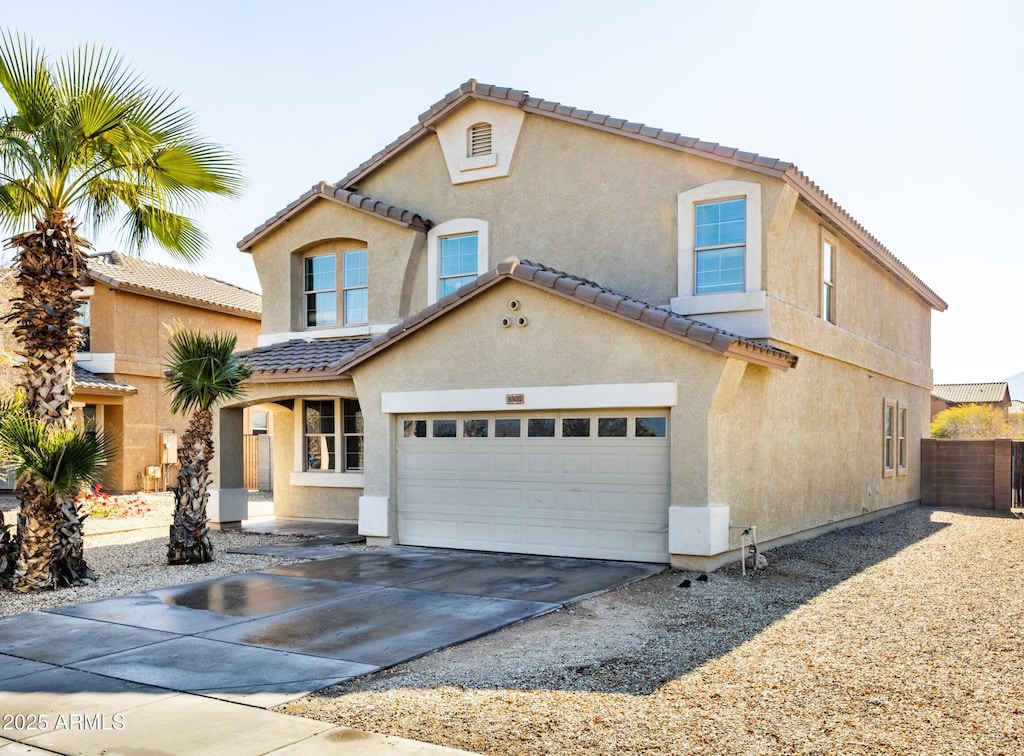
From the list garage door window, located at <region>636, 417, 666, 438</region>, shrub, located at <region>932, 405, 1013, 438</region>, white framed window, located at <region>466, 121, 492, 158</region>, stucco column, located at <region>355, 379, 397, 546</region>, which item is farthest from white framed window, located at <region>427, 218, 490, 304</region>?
shrub, located at <region>932, 405, 1013, 438</region>

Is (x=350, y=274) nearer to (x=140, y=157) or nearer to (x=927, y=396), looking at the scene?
(x=140, y=157)

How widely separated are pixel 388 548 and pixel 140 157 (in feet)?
22.9

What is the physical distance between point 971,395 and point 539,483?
178ft

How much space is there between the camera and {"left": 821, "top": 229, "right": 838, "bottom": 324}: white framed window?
56.1ft

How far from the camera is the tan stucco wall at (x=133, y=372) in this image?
2728 cm

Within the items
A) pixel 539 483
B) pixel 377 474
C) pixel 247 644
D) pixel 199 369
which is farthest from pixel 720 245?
pixel 247 644

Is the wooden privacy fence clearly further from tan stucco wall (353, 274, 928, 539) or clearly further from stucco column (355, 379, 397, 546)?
stucco column (355, 379, 397, 546)

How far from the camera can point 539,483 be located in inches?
543

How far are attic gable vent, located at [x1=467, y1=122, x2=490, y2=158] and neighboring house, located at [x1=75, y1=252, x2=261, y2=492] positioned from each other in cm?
1381

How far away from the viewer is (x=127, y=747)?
19.3 feet

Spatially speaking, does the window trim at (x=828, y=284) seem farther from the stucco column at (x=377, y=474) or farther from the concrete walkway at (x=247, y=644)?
the stucco column at (x=377, y=474)

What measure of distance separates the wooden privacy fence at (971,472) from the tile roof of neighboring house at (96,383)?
74.7 feet

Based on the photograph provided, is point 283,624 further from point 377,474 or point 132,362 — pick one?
point 132,362

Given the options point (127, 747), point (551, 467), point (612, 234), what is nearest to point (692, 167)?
point (612, 234)
